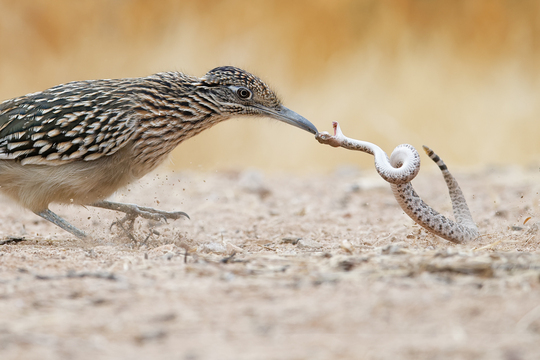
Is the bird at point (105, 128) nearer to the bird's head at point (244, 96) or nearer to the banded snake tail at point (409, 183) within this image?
the bird's head at point (244, 96)

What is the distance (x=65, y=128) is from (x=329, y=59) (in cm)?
884

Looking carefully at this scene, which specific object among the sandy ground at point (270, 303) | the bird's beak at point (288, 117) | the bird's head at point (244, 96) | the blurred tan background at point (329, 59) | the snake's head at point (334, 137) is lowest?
the sandy ground at point (270, 303)

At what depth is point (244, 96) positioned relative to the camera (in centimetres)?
544

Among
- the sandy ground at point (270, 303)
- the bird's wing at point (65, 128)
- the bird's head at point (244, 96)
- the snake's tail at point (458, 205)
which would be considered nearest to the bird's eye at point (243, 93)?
the bird's head at point (244, 96)

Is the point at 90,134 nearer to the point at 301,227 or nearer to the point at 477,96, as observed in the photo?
the point at 301,227

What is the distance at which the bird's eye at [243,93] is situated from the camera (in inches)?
213

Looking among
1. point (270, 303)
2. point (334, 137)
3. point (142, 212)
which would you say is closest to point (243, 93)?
point (334, 137)

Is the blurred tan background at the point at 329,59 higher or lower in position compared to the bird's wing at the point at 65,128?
higher

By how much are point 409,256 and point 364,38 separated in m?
10.4

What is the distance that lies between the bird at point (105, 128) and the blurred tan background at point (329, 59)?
6.56 meters

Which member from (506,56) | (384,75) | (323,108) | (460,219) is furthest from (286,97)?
(460,219)

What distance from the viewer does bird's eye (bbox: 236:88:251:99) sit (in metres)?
5.41

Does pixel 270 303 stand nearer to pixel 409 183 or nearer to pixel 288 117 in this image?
pixel 409 183

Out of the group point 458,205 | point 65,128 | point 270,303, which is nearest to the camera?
point 270,303
